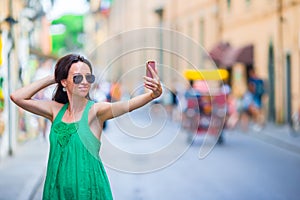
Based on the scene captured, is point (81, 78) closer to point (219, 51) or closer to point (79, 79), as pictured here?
point (79, 79)

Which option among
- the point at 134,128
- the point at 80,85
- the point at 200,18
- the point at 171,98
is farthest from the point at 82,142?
the point at 200,18

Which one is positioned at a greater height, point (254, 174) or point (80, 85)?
point (80, 85)

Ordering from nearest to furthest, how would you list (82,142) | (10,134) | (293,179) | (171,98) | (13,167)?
(82,142)
(293,179)
(13,167)
(10,134)
(171,98)

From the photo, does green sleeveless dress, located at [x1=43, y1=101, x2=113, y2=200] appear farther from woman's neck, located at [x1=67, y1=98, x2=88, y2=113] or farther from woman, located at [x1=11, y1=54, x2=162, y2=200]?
woman's neck, located at [x1=67, y1=98, x2=88, y2=113]

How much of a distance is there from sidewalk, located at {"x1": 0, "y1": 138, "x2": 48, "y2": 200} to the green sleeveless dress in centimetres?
573

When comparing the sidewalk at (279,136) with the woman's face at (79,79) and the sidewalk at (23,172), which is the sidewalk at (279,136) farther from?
the woman's face at (79,79)

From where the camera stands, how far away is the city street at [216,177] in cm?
1052

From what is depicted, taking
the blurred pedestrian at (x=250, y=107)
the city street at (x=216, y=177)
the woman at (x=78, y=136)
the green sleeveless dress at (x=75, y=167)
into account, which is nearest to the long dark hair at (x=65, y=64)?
the woman at (x=78, y=136)

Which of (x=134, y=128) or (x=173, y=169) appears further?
(x=173, y=169)

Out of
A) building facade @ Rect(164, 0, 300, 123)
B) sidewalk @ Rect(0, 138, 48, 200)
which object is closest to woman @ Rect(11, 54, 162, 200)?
sidewalk @ Rect(0, 138, 48, 200)

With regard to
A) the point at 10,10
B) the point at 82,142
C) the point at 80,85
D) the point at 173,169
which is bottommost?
the point at 173,169

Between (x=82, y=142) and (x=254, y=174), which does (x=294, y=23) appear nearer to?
(x=254, y=174)

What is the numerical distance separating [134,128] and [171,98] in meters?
30.0

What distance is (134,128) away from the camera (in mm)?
4938
